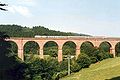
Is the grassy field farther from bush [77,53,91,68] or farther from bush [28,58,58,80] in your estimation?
bush [28,58,58,80]

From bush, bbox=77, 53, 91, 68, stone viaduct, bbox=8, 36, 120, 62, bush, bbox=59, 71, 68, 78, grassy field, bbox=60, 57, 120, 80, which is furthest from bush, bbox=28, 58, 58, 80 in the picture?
stone viaduct, bbox=8, 36, 120, 62

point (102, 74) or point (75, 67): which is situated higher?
point (102, 74)

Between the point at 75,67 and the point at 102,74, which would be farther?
the point at 75,67

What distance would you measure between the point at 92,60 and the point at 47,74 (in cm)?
1842

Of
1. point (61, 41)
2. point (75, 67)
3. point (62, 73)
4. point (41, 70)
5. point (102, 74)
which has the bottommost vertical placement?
point (62, 73)

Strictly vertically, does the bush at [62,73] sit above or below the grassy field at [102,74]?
below

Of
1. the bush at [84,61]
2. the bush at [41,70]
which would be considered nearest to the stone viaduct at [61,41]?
the bush at [84,61]

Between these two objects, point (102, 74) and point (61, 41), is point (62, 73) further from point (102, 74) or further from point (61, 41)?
point (61, 41)

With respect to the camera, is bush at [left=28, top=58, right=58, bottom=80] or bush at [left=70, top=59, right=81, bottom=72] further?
bush at [left=70, top=59, right=81, bottom=72]

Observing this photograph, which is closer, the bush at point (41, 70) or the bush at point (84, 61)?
the bush at point (41, 70)

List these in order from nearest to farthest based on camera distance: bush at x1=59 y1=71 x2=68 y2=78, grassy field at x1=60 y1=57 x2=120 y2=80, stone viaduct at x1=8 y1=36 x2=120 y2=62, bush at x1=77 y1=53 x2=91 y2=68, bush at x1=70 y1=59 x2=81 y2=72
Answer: grassy field at x1=60 y1=57 x2=120 y2=80
bush at x1=59 y1=71 x2=68 y2=78
bush at x1=70 y1=59 x2=81 y2=72
bush at x1=77 y1=53 x2=91 y2=68
stone viaduct at x1=8 y1=36 x2=120 y2=62

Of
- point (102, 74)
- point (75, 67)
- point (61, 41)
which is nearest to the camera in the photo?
point (102, 74)

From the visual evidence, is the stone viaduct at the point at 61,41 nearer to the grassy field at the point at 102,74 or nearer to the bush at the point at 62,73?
the grassy field at the point at 102,74

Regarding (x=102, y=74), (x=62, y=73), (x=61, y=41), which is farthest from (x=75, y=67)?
(x=102, y=74)
